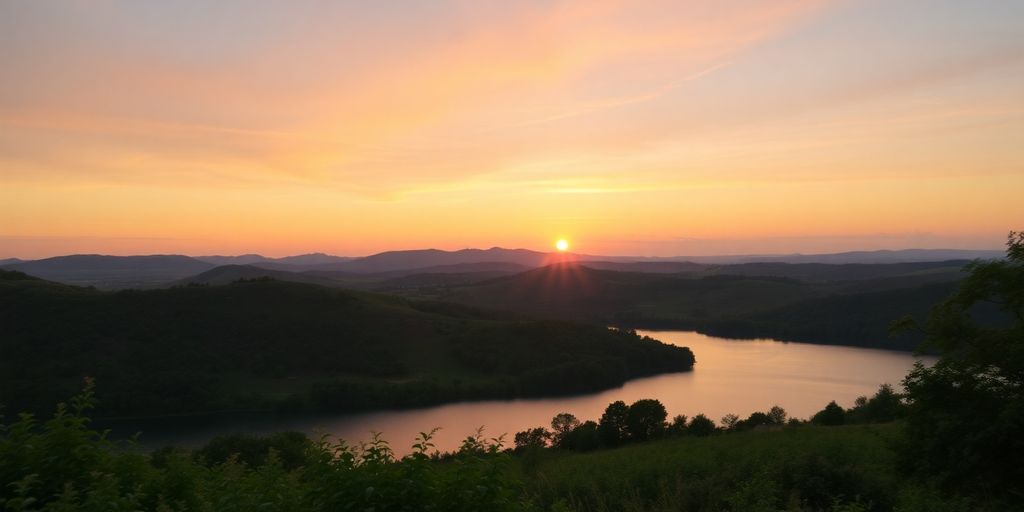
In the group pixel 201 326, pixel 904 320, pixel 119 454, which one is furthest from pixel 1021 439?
pixel 201 326

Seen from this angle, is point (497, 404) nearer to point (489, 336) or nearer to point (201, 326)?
point (489, 336)

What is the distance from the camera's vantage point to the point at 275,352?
7919 centimetres

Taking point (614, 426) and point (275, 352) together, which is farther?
point (275, 352)

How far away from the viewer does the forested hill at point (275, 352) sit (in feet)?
216

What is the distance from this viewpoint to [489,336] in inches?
3521

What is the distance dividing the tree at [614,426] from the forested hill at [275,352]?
106 feet

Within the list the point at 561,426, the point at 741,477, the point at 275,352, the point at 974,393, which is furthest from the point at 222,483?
the point at 275,352

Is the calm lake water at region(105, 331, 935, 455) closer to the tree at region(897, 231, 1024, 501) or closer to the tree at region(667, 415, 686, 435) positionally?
the tree at region(667, 415, 686, 435)

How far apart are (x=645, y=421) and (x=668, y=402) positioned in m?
29.5

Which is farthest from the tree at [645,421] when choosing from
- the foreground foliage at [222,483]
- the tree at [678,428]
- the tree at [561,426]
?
the foreground foliage at [222,483]

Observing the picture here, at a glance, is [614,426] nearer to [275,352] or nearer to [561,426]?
[561,426]

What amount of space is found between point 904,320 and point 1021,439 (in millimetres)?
3092

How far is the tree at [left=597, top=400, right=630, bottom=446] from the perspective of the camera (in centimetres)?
4072

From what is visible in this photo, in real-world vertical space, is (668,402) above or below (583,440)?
below
